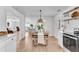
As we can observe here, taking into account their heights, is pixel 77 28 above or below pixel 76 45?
above

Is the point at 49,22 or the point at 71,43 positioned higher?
the point at 49,22

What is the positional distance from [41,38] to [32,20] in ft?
26.1

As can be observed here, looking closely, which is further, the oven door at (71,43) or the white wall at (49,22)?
the white wall at (49,22)

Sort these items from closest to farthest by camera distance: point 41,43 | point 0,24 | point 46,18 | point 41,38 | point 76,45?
point 76,45 → point 0,24 → point 41,38 → point 41,43 → point 46,18

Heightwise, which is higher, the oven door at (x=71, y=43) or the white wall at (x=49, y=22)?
the white wall at (x=49, y=22)

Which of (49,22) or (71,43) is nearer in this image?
(71,43)

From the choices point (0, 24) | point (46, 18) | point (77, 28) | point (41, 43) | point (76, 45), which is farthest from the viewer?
point (46, 18)

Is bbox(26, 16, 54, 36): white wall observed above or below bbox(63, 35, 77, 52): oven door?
above

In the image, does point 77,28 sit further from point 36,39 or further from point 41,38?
point 36,39

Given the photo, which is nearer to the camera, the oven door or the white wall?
the oven door
